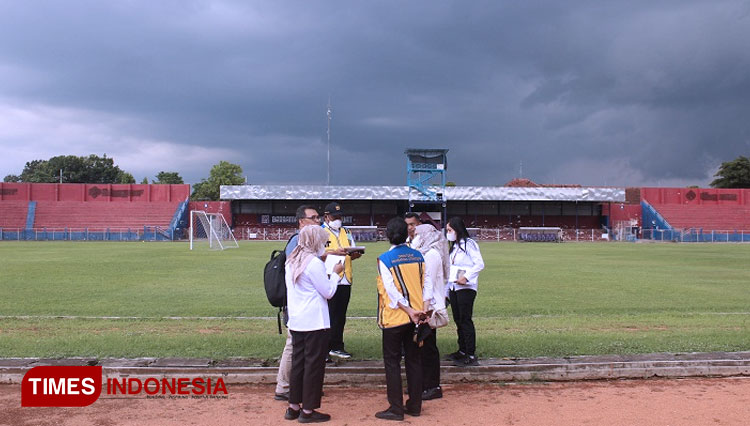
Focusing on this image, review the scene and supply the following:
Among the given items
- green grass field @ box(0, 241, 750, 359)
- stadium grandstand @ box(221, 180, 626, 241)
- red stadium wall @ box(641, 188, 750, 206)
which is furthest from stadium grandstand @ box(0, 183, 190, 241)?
red stadium wall @ box(641, 188, 750, 206)

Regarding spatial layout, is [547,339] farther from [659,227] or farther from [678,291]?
[659,227]

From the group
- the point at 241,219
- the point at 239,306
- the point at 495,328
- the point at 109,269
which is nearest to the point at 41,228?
the point at 241,219

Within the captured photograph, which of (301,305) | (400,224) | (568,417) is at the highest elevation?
(400,224)

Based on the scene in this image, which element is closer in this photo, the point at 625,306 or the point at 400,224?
the point at 400,224

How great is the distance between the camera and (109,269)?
18.6 meters

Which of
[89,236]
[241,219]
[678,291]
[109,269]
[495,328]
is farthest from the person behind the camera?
[241,219]

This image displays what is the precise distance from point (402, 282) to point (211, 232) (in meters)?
31.7

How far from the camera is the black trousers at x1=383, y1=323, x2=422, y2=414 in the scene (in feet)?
16.1

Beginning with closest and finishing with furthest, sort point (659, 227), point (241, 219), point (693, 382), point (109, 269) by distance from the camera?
point (693, 382)
point (109, 269)
point (659, 227)
point (241, 219)

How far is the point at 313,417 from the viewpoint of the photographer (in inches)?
189

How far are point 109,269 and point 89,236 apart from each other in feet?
112

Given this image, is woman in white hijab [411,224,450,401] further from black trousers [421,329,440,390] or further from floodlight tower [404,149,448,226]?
floodlight tower [404,149,448,226]

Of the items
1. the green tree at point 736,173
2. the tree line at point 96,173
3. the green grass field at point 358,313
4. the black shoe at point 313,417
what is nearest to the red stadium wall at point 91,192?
the tree line at point 96,173

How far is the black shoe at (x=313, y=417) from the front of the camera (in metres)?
4.78
